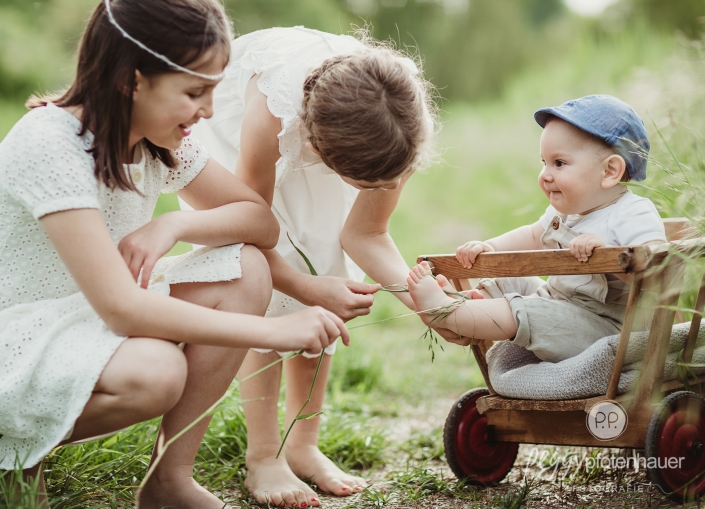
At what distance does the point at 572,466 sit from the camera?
225cm

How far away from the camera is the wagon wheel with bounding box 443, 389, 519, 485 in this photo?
2113 mm

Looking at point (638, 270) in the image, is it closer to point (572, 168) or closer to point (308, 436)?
point (572, 168)

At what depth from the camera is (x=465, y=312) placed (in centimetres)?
201

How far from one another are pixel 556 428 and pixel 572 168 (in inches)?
27.9

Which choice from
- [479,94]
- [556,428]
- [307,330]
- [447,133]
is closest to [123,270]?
[307,330]

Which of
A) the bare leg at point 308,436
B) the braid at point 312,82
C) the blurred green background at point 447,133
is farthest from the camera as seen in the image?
the blurred green background at point 447,133

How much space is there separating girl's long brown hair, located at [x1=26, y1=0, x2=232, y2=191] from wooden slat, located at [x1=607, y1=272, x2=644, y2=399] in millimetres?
1115

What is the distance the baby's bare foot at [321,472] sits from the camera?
218 cm

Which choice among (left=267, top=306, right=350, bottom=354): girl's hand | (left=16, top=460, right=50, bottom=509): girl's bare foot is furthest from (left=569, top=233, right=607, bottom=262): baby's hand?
(left=16, top=460, right=50, bottom=509): girl's bare foot

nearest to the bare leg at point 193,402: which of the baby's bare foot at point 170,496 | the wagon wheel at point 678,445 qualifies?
the baby's bare foot at point 170,496

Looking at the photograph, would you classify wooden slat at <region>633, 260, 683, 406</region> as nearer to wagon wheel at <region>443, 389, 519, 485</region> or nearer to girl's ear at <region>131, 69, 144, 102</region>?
wagon wheel at <region>443, 389, 519, 485</region>

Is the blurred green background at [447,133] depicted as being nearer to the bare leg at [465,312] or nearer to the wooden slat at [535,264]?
the wooden slat at [535,264]

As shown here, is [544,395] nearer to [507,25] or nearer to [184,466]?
[184,466]

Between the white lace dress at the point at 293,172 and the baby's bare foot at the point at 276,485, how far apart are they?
0.42 metres
